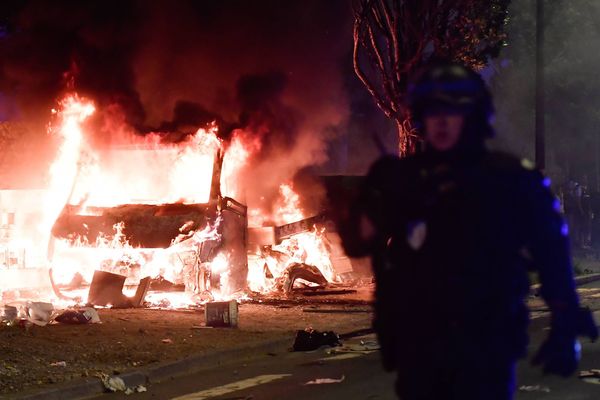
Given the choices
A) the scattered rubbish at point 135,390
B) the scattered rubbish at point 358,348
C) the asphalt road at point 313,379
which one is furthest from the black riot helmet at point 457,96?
the scattered rubbish at point 358,348

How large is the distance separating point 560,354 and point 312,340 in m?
7.15

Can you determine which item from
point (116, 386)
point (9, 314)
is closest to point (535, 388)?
point (116, 386)

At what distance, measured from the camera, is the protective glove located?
3070 millimetres

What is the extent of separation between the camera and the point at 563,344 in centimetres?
307

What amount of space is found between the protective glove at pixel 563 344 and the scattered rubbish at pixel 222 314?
8128 millimetres

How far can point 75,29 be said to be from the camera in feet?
66.5

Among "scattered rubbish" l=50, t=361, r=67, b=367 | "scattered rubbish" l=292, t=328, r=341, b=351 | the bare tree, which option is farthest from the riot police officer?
the bare tree

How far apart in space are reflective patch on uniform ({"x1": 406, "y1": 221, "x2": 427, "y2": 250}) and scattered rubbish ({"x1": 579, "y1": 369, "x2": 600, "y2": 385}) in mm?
5006

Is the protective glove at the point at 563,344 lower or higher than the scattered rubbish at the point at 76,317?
higher

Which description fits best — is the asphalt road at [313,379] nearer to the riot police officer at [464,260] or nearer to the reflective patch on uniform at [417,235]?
the riot police officer at [464,260]

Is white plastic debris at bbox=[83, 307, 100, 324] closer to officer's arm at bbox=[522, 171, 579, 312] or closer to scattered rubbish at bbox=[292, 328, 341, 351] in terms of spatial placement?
scattered rubbish at bbox=[292, 328, 341, 351]

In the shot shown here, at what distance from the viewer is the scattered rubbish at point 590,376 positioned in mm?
7633

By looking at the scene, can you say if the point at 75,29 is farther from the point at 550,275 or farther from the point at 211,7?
the point at 550,275

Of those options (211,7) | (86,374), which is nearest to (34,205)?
→ (211,7)
